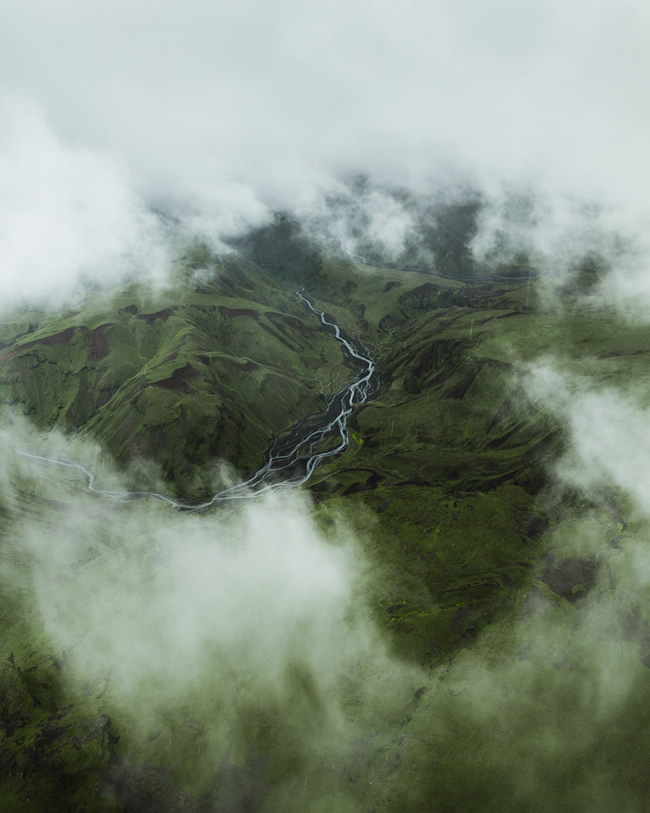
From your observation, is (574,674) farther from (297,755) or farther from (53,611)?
(53,611)

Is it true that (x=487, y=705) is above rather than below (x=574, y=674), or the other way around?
below

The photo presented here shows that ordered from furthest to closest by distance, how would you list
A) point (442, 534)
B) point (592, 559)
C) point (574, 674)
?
point (442, 534), point (592, 559), point (574, 674)

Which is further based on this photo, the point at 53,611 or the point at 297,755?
the point at 53,611

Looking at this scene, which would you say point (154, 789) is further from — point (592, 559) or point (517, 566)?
point (592, 559)

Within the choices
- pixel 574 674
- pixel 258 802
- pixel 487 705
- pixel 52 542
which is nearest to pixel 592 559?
pixel 574 674

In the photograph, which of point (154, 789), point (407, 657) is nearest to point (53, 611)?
point (154, 789)

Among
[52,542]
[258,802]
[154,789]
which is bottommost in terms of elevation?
[52,542]

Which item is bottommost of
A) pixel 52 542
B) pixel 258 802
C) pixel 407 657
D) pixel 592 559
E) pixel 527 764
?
pixel 52 542

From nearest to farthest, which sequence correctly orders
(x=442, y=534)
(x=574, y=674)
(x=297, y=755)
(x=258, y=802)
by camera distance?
(x=258, y=802)
(x=297, y=755)
(x=574, y=674)
(x=442, y=534)

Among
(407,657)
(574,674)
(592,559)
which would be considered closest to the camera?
(574,674)
